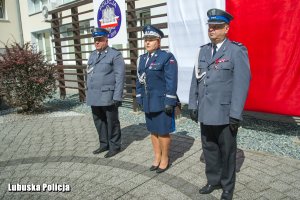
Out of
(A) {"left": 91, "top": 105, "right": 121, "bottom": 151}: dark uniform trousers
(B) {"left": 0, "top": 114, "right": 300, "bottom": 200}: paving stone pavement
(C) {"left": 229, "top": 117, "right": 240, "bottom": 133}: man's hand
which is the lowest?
(B) {"left": 0, "top": 114, "right": 300, "bottom": 200}: paving stone pavement

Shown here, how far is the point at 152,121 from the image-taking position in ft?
12.9

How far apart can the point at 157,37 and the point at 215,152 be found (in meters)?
1.54

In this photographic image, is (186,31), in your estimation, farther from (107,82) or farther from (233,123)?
(233,123)

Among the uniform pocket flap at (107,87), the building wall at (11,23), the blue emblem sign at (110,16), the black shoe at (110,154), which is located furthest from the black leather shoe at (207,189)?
the building wall at (11,23)

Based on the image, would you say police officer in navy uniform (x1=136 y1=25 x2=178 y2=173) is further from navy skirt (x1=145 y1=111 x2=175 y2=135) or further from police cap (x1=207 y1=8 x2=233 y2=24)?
police cap (x1=207 y1=8 x2=233 y2=24)

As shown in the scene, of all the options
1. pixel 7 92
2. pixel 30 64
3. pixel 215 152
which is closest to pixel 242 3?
pixel 215 152

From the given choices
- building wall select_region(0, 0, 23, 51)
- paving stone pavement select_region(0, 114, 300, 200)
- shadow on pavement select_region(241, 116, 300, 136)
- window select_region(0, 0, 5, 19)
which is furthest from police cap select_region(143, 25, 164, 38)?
window select_region(0, 0, 5, 19)

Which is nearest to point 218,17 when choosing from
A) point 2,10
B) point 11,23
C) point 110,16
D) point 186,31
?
point 186,31

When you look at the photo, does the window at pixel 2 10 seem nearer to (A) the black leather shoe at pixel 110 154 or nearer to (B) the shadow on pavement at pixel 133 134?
(B) the shadow on pavement at pixel 133 134

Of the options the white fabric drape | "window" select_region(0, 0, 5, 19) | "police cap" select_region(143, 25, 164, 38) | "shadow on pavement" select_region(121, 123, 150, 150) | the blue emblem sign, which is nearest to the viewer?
"police cap" select_region(143, 25, 164, 38)

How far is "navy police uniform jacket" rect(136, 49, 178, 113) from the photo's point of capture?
3.68m

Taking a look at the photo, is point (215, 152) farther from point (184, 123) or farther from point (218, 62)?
point (184, 123)

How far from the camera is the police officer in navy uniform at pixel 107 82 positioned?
4.48m

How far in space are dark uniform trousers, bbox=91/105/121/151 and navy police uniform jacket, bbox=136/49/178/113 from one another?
Result: 0.89 m
